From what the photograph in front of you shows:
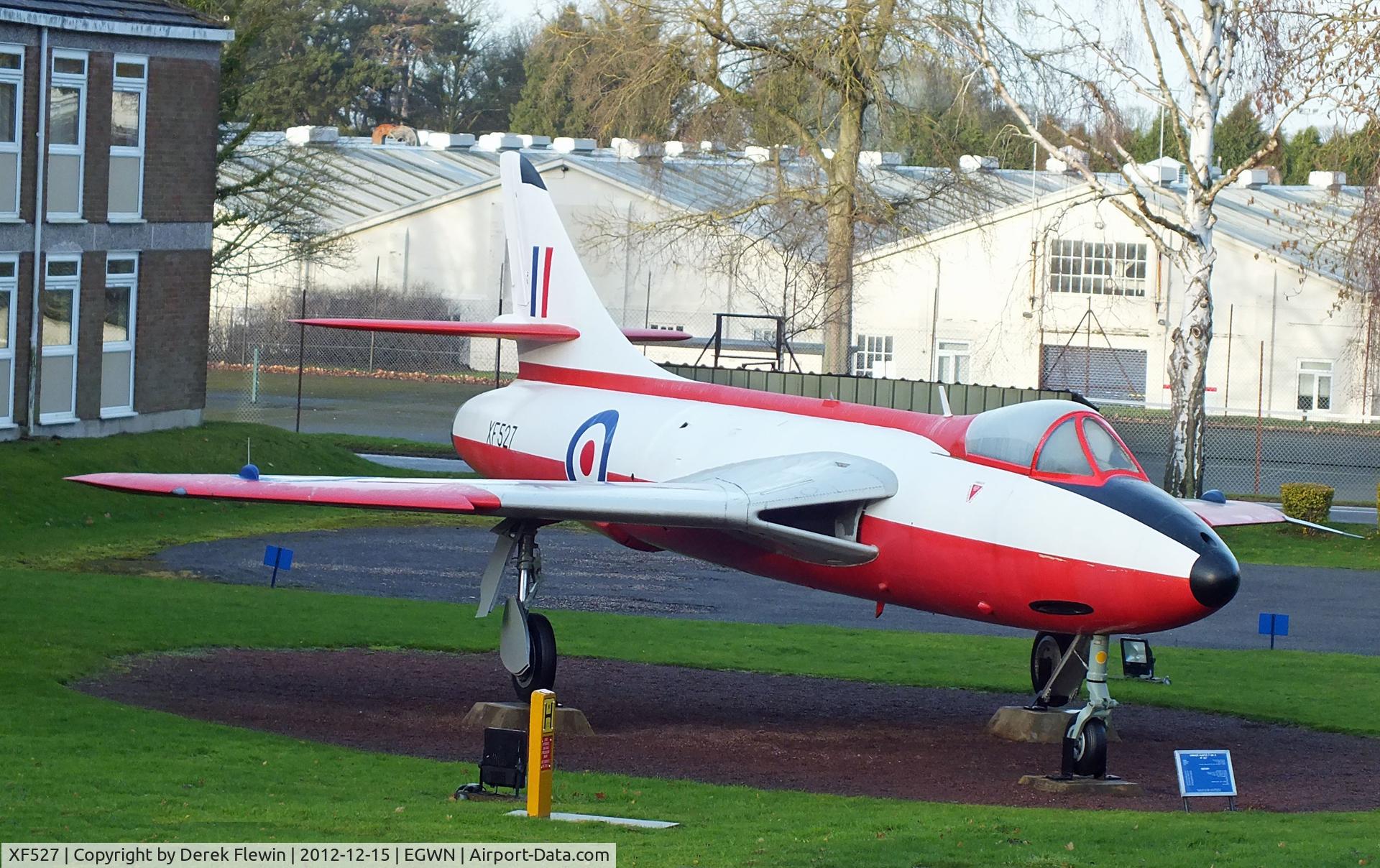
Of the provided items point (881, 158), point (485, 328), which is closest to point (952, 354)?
point (881, 158)

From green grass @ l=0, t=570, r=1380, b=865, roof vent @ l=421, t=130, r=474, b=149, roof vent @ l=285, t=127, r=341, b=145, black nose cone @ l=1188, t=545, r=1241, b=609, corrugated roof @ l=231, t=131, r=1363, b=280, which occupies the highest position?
roof vent @ l=421, t=130, r=474, b=149

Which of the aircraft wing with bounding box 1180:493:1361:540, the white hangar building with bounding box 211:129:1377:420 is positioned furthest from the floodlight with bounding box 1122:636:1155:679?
the white hangar building with bounding box 211:129:1377:420

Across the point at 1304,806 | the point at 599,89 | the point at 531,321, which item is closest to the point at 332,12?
the point at 599,89

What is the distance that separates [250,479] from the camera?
1497 centimetres

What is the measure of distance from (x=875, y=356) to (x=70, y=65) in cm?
2832

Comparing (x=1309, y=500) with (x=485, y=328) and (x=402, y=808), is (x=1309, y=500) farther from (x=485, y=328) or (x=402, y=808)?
(x=402, y=808)

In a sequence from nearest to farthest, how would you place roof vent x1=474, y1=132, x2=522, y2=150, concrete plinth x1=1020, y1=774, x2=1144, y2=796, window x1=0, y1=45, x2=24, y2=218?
concrete plinth x1=1020, y1=774, x2=1144, y2=796, window x1=0, y1=45, x2=24, y2=218, roof vent x1=474, y1=132, x2=522, y2=150

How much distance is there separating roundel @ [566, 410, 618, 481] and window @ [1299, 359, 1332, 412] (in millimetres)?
35798

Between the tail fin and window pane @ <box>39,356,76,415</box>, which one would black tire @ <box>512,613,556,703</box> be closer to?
the tail fin

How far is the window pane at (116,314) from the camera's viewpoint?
99.9ft

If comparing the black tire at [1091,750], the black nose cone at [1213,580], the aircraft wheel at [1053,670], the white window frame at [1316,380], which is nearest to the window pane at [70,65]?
the aircraft wheel at [1053,670]

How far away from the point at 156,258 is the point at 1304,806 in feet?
76.5

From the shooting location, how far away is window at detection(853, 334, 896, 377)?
52094mm

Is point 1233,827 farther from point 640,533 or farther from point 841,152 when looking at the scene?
point 841,152
